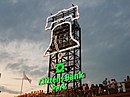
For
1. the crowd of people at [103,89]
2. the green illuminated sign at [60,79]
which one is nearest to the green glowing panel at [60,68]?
the green illuminated sign at [60,79]

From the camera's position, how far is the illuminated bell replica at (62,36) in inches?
1403

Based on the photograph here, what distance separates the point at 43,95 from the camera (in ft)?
96.1

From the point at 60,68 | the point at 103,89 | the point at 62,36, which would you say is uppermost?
the point at 62,36

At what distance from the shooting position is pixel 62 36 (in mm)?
37375

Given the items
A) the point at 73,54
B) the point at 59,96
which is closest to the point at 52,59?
the point at 73,54

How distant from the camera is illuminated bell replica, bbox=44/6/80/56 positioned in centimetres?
3562

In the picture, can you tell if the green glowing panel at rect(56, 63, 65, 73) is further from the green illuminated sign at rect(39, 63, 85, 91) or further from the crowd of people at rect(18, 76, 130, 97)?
the crowd of people at rect(18, 76, 130, 97)

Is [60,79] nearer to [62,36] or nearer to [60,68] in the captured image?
[60,68]

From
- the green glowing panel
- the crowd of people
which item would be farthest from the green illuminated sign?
the crowd of people

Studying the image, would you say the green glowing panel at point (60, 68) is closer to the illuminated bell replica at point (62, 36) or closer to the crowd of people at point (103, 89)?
the illuminated bell replica at point (62, 36)

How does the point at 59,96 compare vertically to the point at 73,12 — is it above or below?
below

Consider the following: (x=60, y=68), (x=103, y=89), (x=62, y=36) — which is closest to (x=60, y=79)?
(x=60, y=68)

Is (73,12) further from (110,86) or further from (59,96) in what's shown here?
(110,86)

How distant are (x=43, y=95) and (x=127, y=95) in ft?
39.3
